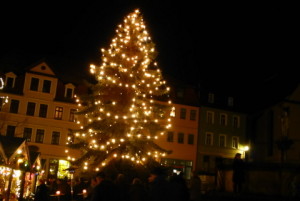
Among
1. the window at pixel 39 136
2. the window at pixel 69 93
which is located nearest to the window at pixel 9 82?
the window at pixel 39 136

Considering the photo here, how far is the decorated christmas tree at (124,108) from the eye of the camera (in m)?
19.8

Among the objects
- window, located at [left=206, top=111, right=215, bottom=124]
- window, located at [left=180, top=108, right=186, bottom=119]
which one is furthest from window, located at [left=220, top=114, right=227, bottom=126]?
window, located at [left=180, top=108, right=186, bottom=119]

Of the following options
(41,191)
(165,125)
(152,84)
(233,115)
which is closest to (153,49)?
(152,84)

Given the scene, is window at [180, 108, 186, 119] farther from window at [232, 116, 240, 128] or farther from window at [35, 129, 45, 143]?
window at [35, 129, 45, 143]

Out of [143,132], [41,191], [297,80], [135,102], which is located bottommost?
[41,191]

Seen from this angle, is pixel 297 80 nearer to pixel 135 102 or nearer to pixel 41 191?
pixel 135 102

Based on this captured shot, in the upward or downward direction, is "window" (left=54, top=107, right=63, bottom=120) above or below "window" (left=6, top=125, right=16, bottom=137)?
above

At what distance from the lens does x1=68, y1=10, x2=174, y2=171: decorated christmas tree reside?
1983 centimetres

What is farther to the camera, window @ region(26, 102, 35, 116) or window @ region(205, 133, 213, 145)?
window @ region(205, 133, 213, 145)

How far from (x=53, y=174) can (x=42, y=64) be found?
467 inches

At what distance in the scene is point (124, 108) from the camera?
2023cm

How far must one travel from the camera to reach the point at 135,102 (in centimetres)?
2064

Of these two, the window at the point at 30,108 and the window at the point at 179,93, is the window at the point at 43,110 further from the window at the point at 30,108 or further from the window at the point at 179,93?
the window at the point at 179,93

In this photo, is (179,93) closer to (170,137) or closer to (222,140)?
(170,137)
